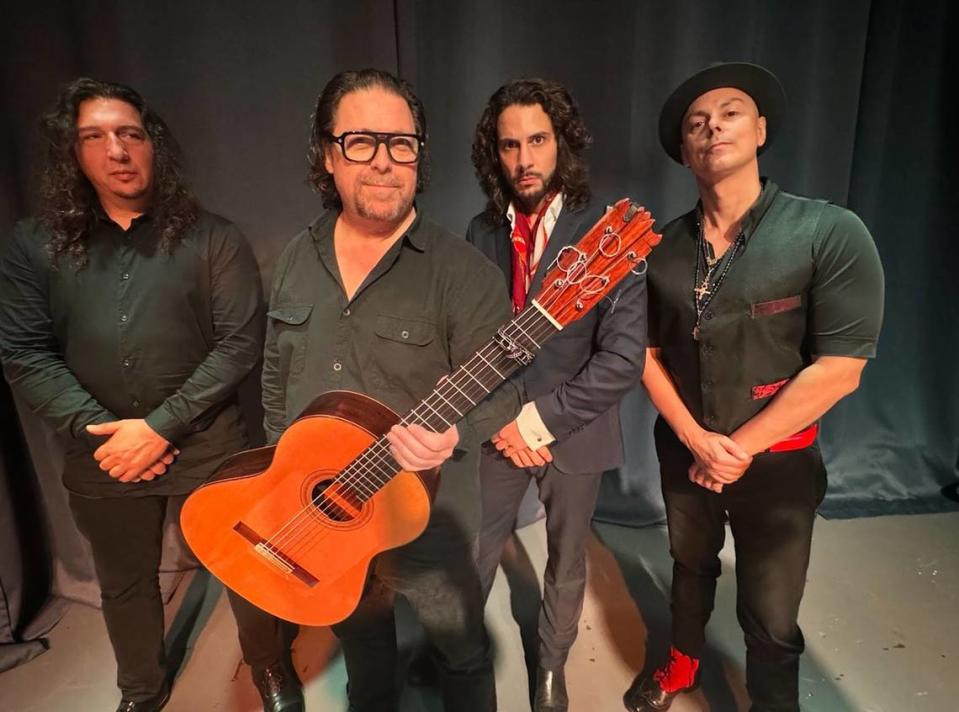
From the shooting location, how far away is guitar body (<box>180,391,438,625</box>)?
1243 millimetres

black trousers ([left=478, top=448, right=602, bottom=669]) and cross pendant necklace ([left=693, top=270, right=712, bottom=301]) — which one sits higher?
cross pendant necklace ([left=693, top=270, right=712, bottom=301])

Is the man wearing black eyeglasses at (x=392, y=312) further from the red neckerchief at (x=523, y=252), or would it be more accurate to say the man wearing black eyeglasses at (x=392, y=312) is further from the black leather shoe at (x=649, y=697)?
the black leather shoe at (x=649, y=697)

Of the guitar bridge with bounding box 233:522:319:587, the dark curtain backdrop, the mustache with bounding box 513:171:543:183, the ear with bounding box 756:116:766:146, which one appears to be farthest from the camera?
the dark curtain backdrop

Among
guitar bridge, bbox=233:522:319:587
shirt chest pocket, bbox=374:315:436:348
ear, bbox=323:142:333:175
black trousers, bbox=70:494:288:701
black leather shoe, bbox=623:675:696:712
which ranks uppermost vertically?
ear, bbox=323:142:333:175

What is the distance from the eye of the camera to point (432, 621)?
4.78 ft

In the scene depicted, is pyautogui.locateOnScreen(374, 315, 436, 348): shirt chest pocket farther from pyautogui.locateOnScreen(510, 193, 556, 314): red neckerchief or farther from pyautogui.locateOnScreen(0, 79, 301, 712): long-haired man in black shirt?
pyautogui.locateOnScreen(0, 79, 301, 712): long-haired man in black shirt

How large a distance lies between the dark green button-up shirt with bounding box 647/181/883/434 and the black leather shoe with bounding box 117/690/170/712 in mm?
1867

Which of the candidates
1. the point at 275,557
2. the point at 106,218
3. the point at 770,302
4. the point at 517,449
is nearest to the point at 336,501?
the point at 275,557

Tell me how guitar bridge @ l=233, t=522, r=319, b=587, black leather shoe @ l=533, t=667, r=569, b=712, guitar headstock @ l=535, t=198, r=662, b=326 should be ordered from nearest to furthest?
guitar headstock @ l=535, t=198, r=662, b=326
guitar bridge @ l=233, t=522, r=319, b=587
black leather shoe @ l=533, t=667, r=569, b=712

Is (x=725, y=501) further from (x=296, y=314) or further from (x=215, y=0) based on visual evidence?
(x=215, y=0)

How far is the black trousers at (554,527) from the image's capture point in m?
1.67

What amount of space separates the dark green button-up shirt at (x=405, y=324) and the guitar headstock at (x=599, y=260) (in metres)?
0.21

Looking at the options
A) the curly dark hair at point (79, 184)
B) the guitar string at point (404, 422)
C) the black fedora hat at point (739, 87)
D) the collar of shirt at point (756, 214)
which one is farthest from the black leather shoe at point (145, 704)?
the black fedora hat at point (739, 87)

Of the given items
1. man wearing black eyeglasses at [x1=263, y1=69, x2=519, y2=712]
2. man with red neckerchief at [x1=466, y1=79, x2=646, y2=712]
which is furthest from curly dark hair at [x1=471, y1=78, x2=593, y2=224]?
man wearing black eyeglasses at [x1=263, y1=69, x2=519, y2=712]
